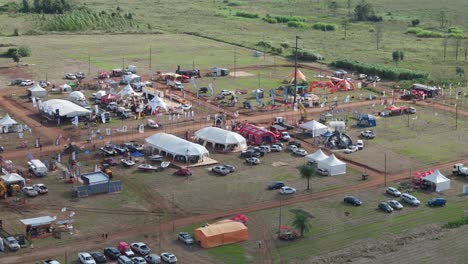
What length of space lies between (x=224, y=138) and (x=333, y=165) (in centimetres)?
899

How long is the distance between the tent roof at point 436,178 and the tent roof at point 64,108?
28115 millimetres

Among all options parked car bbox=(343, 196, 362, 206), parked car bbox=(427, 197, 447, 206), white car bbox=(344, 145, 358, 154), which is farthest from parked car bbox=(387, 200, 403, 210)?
white car bbox=(344, 145, 358, 154)

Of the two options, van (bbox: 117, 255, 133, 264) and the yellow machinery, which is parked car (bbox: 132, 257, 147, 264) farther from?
the yellow machinery

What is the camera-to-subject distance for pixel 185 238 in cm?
3831

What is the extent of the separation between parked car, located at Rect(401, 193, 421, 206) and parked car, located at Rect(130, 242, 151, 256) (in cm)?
1645

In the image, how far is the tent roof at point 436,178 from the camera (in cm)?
4716

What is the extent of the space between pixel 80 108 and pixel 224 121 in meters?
12.0

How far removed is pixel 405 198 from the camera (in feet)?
147

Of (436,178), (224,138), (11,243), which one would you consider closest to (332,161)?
(436,178)

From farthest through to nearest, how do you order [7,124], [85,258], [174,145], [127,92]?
[127,92], [7,124], [174,145], [85,258]

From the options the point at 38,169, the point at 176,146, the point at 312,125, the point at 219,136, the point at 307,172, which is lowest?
the point at 38,169

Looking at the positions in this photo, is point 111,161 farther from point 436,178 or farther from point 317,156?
point 436,178

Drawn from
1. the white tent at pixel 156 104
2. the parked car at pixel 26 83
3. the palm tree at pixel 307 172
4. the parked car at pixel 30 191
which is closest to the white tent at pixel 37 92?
the parked car at pixel 26 83

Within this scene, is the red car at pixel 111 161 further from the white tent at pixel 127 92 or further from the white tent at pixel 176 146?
the white tent at pixel 127 92
